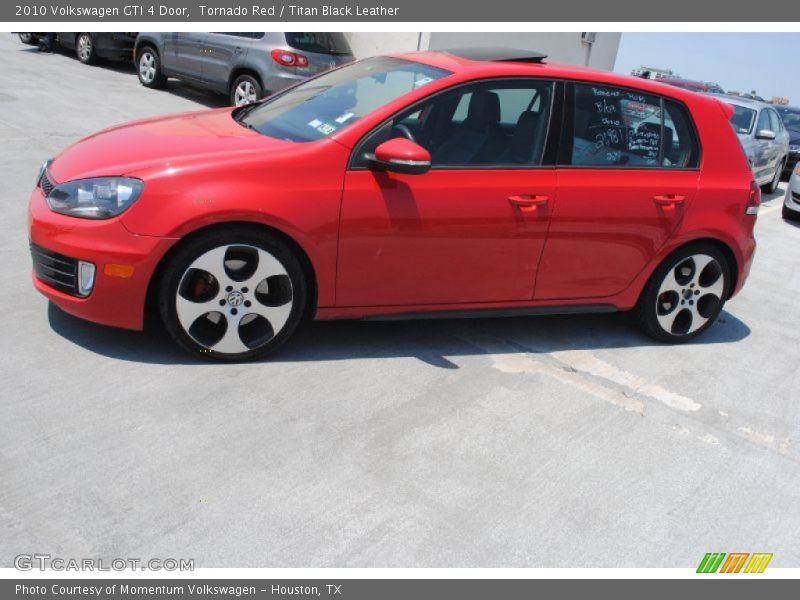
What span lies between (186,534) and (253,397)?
1023 millimetres

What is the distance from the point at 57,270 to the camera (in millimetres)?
3863

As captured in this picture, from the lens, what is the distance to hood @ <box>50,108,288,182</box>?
12.7ft

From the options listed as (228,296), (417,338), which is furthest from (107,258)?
(417,338)

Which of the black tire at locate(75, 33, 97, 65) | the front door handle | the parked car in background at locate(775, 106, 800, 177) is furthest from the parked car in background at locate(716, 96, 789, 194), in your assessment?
the black tire at locate(75, 33, 97, 65)

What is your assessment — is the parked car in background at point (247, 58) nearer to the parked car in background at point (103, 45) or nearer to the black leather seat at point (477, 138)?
the parked car in background at point (103, 45)

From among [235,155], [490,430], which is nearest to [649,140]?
[490,430]

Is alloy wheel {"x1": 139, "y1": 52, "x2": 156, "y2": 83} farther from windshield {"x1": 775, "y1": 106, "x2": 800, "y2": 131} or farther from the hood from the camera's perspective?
windshield {"x1": 775, "y1": 106, "x2": 800, "y2": 131}

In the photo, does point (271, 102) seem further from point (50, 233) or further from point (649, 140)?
point (649, 140)

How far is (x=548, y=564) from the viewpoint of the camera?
299 centimetres

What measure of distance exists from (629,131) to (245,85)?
797 centimetres

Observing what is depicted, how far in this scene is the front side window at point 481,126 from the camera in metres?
4.20

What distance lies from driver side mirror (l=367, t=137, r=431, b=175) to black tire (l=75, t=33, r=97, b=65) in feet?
40.1

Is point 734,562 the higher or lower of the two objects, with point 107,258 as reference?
lower

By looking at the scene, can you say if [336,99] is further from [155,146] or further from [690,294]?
[690,294]
